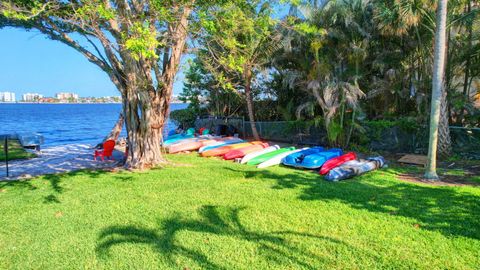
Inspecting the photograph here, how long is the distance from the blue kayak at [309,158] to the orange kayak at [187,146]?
429 centimetres

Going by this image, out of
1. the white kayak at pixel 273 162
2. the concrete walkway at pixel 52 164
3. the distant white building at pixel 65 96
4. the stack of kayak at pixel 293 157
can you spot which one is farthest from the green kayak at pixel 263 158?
the distant white building at pixel 65 96

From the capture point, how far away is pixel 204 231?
420 centimetres

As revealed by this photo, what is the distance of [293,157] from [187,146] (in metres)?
4.81

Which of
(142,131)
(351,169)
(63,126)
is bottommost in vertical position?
(63,126)

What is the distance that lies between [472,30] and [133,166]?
1237 cm

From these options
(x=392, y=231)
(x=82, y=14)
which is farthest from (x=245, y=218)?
(x=82, y=14)

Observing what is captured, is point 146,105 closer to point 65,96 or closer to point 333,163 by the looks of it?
point 333,163

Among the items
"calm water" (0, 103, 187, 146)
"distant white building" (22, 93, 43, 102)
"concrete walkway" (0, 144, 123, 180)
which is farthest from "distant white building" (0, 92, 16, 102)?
"concrete walkway" (0, 144, 123, 180)

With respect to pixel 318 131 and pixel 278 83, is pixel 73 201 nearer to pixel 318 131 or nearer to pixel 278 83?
pixel 318 131

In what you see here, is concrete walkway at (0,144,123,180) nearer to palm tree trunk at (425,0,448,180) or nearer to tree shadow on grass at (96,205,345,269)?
tree shadow on grass at (96,205,345,269)

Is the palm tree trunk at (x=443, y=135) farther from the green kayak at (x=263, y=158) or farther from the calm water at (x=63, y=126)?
the calm water at (x=63, y=126)

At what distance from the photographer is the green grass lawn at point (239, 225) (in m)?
3.47

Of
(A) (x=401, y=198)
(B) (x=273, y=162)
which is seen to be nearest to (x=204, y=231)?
(A) (x=401, y=198)

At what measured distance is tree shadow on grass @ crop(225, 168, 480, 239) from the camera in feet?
14.4
